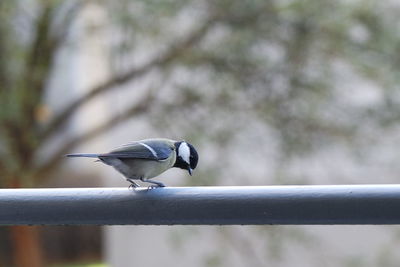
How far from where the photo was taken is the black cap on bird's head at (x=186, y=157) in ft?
7.65

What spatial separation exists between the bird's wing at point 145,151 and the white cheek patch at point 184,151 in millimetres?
31

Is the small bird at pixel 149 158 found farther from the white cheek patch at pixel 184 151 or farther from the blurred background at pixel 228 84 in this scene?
the blurred background at pixel 228 84

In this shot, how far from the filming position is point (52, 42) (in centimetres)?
714

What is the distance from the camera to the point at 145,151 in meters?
2.36

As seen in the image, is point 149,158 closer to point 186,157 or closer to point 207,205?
point 186,157

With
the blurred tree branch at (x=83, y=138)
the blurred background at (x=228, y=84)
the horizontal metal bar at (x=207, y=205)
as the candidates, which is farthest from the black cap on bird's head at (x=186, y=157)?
the blurred tree branch at (x=83, y=138)

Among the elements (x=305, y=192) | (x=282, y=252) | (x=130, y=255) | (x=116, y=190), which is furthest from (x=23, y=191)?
Result: (x=130, y=255)

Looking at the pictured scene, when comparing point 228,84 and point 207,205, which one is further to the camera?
point 228,84

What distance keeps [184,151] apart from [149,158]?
0.11 m

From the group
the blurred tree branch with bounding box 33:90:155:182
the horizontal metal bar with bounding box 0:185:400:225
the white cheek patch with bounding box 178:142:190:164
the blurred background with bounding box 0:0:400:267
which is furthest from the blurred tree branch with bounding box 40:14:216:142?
the horizontal metal bar with bounding box 0:185:400:225

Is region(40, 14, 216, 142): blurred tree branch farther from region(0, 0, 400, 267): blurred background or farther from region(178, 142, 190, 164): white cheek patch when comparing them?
region(178, 142, 190, 164): white cheek patch

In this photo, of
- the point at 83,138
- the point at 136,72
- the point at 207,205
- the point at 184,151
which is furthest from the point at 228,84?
the point at 207,205

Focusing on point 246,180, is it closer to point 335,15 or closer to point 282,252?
point 282,252

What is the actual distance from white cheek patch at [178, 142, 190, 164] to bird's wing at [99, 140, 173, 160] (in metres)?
0.03
